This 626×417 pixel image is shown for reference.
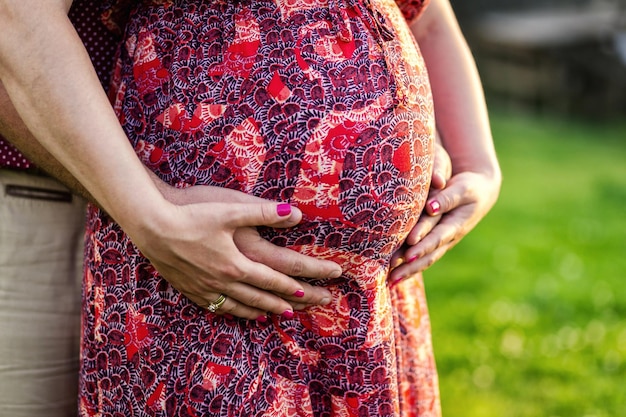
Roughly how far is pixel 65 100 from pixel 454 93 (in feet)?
3.37

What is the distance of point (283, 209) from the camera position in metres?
1.39

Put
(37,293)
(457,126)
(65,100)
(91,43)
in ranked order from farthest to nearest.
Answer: (457,126)
(37,293)
(91,43)
(65,100)

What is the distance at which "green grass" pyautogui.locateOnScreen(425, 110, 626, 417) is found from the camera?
148 inches

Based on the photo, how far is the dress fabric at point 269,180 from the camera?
1.43 meters

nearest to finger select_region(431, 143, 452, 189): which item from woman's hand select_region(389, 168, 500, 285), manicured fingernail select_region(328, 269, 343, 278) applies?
woman's hand select_region(389, 168, 500, 285)

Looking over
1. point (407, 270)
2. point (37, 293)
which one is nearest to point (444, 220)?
point (407, 270)

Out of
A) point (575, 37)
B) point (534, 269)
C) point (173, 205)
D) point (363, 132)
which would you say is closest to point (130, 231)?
point (173, 205)

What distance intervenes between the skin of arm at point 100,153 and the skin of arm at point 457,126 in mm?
551

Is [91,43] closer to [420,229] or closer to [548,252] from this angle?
[420,229]

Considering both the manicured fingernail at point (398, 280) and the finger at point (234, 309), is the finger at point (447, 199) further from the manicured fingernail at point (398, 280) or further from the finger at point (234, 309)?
the finger at point (234, 309)

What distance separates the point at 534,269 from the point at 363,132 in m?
4.15

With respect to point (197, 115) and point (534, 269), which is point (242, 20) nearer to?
point (197, 115)

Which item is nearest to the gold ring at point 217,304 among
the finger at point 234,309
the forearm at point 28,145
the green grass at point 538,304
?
the finger at point 234,309

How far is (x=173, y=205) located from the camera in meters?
1.34
